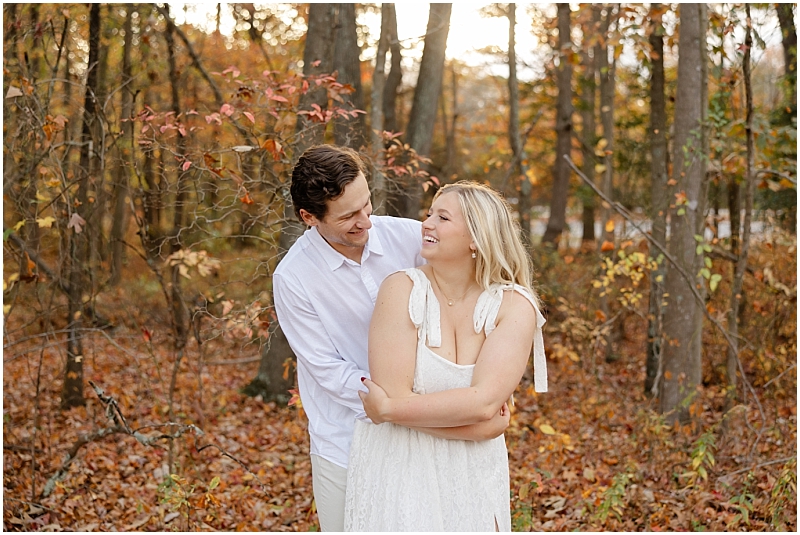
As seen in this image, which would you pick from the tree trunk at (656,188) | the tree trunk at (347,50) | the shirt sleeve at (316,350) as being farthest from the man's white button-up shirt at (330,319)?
the tree trunk at (656,188)

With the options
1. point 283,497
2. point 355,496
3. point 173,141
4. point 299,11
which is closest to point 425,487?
point 355,496

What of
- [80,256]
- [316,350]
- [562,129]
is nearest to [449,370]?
[316,350]

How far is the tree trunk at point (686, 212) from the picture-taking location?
5336 mm

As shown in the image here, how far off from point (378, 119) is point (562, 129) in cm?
678

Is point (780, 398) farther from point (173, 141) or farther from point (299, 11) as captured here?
point (299, 11)

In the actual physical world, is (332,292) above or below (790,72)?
below

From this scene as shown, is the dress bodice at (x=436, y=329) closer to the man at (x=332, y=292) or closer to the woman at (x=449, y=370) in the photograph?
the woman at (x=449, y=370)

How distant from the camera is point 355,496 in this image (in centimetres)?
259

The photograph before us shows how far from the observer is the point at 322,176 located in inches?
104

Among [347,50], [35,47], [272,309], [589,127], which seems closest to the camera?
[272,309]

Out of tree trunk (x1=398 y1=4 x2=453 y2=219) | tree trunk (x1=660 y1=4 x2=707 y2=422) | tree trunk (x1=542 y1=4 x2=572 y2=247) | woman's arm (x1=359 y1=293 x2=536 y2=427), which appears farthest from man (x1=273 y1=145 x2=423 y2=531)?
tree trunk (x1=542 y1=4 x2=572 y2=247)

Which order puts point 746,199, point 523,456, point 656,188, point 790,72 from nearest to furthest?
point 746,199 → point 523,456 → point 656,188 → point 790,72

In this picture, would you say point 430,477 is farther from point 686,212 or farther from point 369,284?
point 686,212

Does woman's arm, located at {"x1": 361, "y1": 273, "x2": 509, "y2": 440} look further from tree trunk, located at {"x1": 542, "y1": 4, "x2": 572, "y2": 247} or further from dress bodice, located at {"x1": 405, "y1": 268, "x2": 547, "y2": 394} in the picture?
tree trunk, located at {"x1": 542, "y1": 4, "x2": 572, "y2": 247}
